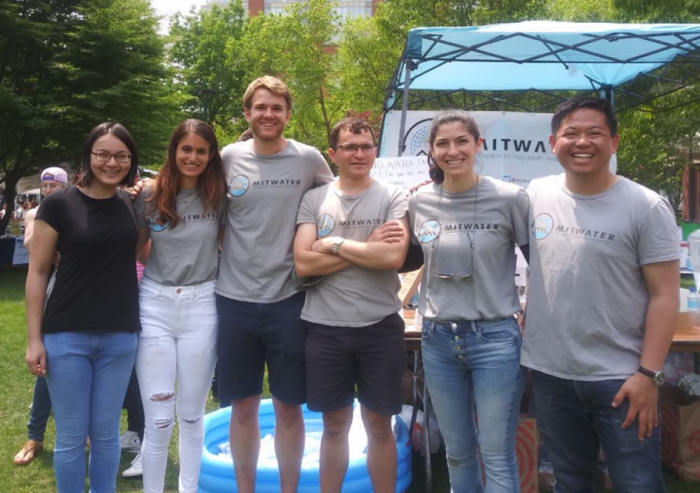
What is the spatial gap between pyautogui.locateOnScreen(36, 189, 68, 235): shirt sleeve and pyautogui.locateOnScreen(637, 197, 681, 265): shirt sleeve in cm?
216

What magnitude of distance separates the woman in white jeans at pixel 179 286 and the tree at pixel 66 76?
10.8m

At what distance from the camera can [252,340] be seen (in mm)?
2631

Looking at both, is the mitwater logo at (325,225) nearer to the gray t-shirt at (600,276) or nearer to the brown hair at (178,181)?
the brown hair at (178,181)

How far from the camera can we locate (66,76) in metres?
12.4

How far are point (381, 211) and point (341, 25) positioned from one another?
52.9 feet

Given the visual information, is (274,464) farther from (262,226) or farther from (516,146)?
(516,146)

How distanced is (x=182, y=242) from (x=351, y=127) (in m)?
0.90

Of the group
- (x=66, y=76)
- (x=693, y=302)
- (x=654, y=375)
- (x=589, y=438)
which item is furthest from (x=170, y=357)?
(x=66, y=76)

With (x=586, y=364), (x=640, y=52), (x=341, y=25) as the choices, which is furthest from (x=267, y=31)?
(x=586, y=364)

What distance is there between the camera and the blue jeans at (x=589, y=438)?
1.94 meters

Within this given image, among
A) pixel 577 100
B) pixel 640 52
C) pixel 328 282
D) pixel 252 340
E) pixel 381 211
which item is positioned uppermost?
pixel 640 52

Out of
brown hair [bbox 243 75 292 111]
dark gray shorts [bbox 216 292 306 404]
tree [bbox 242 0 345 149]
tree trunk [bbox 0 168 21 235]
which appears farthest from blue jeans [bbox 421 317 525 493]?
tree [bbox 242 0 345 149]

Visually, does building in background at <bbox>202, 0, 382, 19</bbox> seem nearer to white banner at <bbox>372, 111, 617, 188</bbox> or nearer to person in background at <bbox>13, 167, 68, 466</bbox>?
white banner at <bbox>372, 111, 617, 188</bbox>

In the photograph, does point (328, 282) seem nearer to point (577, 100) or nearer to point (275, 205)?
point (275, 205)
